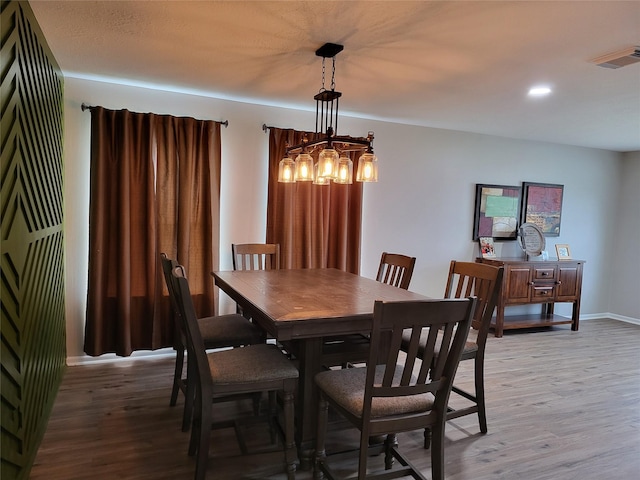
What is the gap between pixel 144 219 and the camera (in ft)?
11.6

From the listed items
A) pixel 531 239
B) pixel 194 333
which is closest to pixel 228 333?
pixel 194 333

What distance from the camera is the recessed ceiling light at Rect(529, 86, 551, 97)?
320cm

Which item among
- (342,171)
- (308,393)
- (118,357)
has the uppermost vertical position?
(342,171)

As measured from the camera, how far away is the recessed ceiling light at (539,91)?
126 inches

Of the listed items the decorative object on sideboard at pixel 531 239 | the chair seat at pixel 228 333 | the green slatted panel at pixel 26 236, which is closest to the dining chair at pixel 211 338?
the chair seat at pixel 228 333

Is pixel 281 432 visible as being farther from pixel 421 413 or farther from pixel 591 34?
pixel 591 34

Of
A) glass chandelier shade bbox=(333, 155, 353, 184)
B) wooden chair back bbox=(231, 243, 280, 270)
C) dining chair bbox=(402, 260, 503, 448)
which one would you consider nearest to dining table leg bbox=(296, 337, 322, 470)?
dining chair bbox=(402, 260, 503, 448)

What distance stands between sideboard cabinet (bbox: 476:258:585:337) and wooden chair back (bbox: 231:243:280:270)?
8.49 ft

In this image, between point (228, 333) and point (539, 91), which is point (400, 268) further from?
point (539, 91)

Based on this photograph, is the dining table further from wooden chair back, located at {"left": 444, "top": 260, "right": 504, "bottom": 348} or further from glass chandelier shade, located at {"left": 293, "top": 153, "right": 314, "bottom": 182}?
glass chandelier shade, located at {"left": 293, "top": 153, "right": 314, "bottom": 182}

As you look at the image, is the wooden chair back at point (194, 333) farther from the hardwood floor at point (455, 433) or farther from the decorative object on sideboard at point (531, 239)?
the decorative object on sideboard at point (531, 239)

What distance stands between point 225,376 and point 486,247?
158 inches

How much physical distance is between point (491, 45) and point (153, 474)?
2846mm

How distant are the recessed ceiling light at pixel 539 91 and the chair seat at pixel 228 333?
8.66 ft
